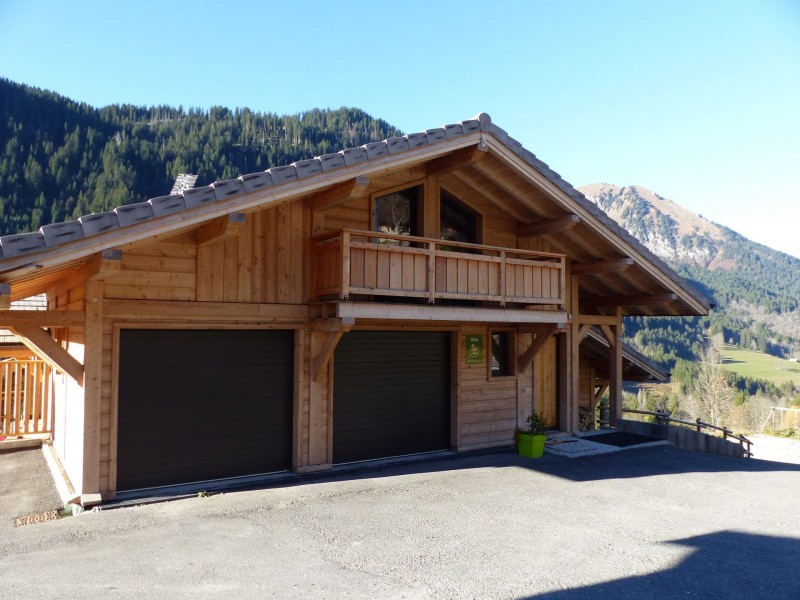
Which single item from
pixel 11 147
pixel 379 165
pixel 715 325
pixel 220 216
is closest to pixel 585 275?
pixel 379 165

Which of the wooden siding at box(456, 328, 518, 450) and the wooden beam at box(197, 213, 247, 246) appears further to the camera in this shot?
the wooden siding at box(456, 328, 518, 450)

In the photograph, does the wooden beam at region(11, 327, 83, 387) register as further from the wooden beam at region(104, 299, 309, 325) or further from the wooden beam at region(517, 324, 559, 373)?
the wooden beam at region(517, 324, 559, 373)

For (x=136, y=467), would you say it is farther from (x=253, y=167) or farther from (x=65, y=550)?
(x=253, y=167)

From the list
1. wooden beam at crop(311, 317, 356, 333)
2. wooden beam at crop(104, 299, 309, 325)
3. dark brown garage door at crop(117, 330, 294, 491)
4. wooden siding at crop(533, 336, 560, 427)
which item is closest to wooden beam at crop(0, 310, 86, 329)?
wooden beam at crop(104, 299, 309, 325)

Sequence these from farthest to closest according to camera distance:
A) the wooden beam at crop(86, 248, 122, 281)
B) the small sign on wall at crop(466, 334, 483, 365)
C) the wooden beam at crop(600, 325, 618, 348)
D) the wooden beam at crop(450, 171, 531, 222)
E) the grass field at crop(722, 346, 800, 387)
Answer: the grass field at crop(722, 346, 800, 387) < the wooden beam at crop(600, 325, 618, 348) < the small sign on wall at crop(466, 334, 483, 365) < the wooden beam at crop(450, 171, 531, 222) < the wooden beam at crop(86, 248, 122, 281)

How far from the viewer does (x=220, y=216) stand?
8.30 metres

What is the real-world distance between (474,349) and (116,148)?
82657 millimetres

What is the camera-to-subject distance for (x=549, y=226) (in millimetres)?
12844

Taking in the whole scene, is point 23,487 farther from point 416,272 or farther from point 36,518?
point 416,272

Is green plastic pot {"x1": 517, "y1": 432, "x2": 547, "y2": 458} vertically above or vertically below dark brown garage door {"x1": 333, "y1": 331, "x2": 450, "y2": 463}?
below

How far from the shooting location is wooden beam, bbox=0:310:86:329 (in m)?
7.35

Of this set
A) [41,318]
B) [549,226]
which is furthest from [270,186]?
[549,226]

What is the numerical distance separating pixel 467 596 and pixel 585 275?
417 inches

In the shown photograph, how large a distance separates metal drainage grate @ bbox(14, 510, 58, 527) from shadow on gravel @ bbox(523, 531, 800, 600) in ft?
20.5
